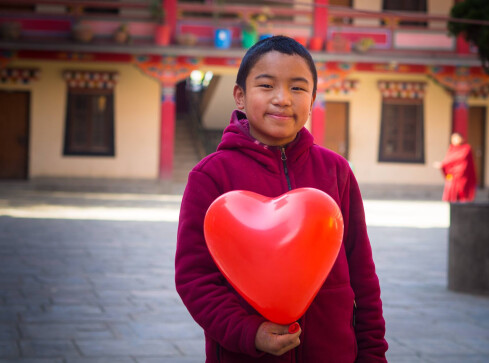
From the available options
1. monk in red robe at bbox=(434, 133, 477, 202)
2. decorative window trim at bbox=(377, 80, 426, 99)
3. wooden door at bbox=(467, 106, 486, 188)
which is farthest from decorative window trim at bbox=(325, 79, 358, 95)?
monk in red robe at bbox=(434, 133, 477, 202)

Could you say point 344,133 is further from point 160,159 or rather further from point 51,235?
point 51,235

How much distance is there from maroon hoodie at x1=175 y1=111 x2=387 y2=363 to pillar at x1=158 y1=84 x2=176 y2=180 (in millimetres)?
16169

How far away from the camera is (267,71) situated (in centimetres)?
180

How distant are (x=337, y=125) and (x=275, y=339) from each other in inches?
725

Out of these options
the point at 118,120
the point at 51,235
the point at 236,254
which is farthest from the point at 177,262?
the point at 118,120

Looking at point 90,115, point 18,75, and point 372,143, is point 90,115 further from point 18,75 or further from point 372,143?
point 372,143

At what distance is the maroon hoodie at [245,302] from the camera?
1716 mm

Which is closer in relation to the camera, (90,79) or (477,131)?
(90,79)

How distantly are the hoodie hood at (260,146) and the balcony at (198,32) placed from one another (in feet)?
52.0

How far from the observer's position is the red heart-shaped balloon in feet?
5.18

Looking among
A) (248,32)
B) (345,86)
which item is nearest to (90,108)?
(248,32)

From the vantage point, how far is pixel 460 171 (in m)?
14.4

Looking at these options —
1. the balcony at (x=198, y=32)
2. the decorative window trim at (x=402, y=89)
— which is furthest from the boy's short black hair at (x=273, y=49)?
the decorative window trim at (x=402, y=89)

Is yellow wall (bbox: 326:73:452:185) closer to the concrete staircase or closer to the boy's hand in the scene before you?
the concrete staircase
